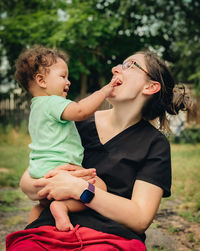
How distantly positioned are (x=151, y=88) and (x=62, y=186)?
903 millimetres

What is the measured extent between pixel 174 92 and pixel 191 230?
2075 millimetres

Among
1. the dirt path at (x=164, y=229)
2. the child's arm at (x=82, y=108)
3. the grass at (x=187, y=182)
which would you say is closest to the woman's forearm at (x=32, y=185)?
the child's arm at (x=82, y=108)

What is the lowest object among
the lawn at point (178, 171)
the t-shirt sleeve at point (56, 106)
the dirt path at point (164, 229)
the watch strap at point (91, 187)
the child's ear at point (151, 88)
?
the lawn at point (178, 171)

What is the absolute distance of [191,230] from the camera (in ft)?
12.2

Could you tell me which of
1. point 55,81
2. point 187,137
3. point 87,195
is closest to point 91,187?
point 87,195

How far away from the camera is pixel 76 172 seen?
1.86 meters

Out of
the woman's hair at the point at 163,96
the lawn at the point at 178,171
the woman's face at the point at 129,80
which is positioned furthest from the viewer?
the lawn at the point at 178,171

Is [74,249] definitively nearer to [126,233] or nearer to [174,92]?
[126,233]

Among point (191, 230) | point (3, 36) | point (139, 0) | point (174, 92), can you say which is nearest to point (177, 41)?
point (139, 0)

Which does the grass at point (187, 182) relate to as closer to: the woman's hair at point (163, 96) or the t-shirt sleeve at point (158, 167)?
the woman's hair at point (163, 96)

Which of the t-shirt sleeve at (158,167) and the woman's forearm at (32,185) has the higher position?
the t-shirt sleeve at (158,167)

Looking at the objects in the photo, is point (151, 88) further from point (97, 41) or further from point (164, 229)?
point (97, 41)

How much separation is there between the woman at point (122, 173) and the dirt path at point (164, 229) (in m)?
1.46

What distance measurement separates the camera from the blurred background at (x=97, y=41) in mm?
10250
